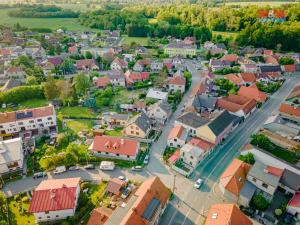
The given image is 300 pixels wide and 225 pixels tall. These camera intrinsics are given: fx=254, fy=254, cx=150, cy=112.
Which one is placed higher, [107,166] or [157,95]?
[157,95]

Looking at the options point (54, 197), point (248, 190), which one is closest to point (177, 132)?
point (248, 190)

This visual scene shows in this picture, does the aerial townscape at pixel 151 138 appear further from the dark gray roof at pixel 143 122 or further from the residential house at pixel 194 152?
the dark gray roof at pixel 143 122

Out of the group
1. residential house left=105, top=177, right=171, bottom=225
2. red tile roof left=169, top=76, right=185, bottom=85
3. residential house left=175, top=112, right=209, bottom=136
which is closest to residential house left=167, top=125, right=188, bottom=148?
residential house left=175, top=112, right=209, bottom=136

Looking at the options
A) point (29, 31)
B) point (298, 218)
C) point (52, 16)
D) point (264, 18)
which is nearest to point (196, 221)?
point (298, 218)

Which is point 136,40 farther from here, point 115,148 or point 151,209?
point 151,209

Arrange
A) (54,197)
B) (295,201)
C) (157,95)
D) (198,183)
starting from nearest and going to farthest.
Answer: (54,197) → (295,201) → (198,183) → (157,95)

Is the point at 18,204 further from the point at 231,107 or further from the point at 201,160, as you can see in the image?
the point at 231,107

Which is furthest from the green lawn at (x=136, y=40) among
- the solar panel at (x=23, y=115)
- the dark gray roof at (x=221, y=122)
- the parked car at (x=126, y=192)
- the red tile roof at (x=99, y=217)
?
the red tile roof at (x=99, y=217)
